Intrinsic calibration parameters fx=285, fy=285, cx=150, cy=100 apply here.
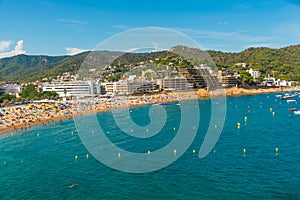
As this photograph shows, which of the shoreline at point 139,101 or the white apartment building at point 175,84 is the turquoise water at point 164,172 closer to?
the shoreline at point 139,101

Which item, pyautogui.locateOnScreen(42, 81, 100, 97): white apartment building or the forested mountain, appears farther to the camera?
the forested mountain

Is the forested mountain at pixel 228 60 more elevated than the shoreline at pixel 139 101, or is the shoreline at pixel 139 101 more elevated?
the forested mountain at pixel 228 60

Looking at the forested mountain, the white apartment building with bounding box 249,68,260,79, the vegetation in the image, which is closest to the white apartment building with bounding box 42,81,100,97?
the vegetation

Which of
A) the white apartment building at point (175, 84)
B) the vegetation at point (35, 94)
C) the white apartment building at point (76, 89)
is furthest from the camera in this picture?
the white apartment building at point (175, 84)

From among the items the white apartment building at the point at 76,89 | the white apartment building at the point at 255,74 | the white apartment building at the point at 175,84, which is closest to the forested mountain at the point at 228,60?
the white apartment building at the point at 255,74

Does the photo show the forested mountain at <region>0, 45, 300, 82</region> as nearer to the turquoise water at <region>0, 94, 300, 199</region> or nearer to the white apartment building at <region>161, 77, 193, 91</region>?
the white apartment building at <region>161, 77, 193, 91</region>

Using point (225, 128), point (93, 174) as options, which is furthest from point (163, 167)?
point (225, 128)

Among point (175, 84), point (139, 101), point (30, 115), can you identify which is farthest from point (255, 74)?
point (30, 115)

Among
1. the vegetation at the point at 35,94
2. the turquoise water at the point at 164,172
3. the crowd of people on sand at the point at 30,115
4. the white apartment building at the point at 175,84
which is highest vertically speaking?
the white apartment building at the point at 175,84
